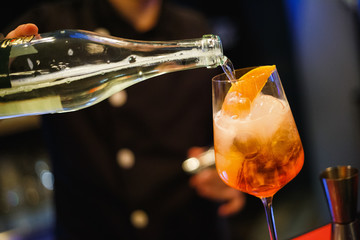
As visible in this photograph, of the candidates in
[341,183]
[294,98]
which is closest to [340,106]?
[294,98]

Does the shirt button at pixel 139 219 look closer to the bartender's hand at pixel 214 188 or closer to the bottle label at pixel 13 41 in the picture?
the bartender's hand at pixel 214 188

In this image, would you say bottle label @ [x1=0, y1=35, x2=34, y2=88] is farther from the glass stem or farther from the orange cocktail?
the glass stem

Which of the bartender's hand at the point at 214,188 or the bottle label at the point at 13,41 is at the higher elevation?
the bottle label at the point at 13,41

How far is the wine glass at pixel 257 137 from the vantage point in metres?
0.94

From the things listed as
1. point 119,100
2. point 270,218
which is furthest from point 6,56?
point 119,100

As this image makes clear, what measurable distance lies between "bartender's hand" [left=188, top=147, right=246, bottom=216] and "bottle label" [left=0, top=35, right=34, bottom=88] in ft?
3.08

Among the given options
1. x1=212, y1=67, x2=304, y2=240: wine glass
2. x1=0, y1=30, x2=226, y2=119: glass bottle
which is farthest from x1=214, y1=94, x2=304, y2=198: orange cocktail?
x1=0, y1=30, x2=226, y2=119: glass bottle

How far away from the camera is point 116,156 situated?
1854mm

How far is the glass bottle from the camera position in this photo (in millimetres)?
960

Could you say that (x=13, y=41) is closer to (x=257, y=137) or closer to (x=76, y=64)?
(x=76, y=64)

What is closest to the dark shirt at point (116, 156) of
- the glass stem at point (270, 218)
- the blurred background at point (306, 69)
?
the glass stem at point (270, 218)

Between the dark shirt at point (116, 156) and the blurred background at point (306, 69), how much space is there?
1871mm

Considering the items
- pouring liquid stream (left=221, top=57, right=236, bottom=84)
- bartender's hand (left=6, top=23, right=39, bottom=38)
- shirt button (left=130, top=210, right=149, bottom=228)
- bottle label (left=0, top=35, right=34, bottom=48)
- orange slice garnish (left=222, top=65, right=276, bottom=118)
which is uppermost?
bartender's hand (left=6, top=23, right=39, bottom=38)

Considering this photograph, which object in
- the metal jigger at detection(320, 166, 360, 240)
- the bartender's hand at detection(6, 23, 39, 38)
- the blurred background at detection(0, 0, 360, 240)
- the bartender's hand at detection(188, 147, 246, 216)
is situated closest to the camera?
the metal jigger at detection(320, 166, 360, 240)
